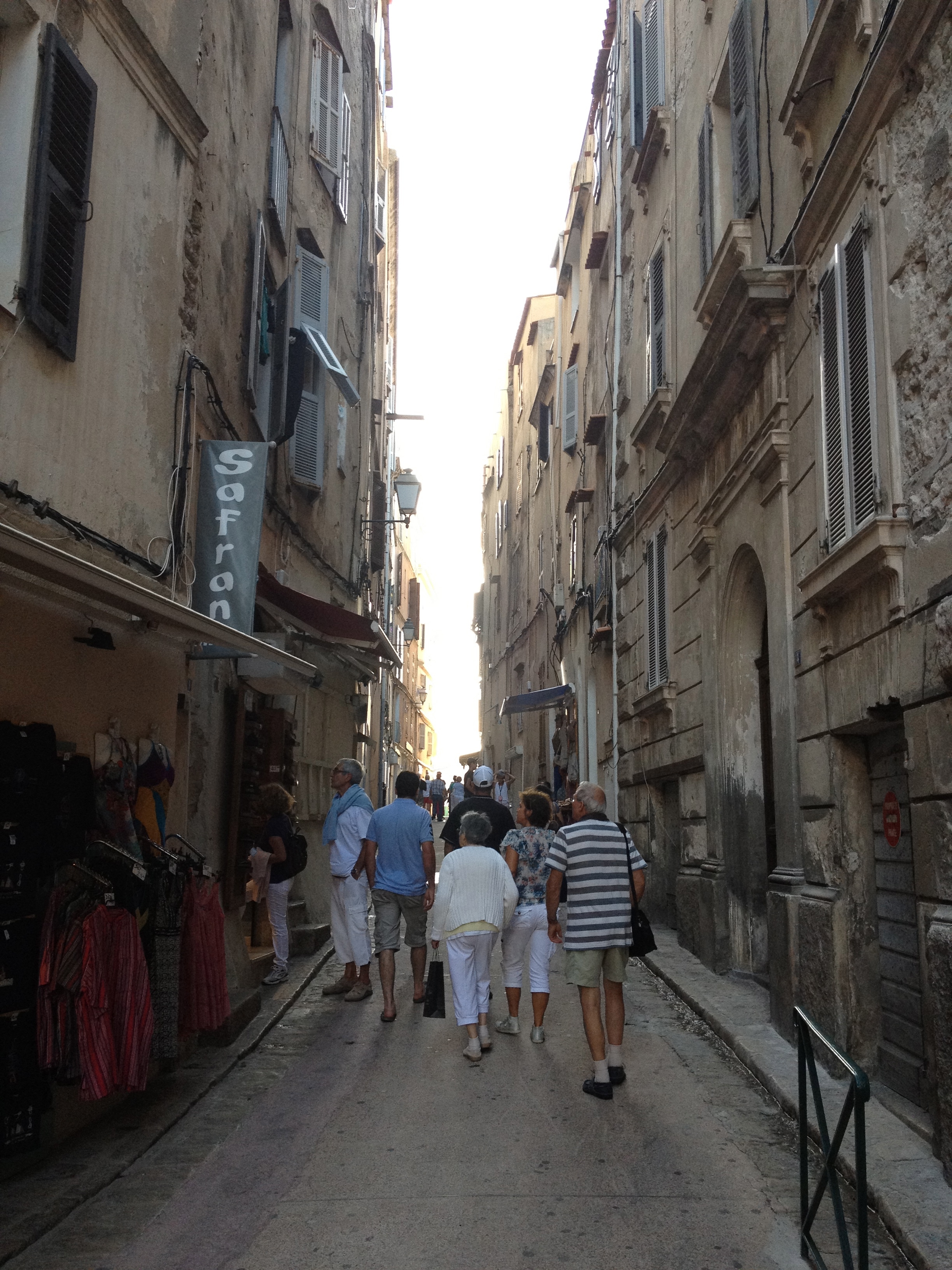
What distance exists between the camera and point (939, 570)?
17.8ft

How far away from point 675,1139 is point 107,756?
3.62m

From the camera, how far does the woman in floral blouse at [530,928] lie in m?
8.35

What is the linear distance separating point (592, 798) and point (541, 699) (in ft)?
46.6

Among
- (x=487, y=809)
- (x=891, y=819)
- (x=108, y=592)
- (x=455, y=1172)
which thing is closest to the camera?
(x=108, y=592)

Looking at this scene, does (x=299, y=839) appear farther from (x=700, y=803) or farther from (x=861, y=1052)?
(x=861, y=1052)

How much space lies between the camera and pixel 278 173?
39.6ft

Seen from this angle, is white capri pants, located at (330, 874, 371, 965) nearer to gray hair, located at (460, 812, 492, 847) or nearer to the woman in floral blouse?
the woman in floral blouse

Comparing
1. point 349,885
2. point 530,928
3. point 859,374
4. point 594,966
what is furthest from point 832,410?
point 349,885

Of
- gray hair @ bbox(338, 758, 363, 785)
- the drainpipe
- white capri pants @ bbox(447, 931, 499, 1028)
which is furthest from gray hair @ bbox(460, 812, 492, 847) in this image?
the drainpipe

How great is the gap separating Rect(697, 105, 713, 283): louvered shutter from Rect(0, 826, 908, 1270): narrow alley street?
7.39 meters

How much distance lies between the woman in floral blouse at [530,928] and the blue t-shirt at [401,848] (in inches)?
31.4

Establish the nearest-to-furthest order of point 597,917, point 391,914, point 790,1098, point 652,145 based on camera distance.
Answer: point 790,1098 → point 597,917 → point 391,914 → point 652,145

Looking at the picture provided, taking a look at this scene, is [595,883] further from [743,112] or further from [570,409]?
[570,409]

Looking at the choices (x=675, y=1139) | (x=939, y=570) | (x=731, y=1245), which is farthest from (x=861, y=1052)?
(x=939, y=570)
